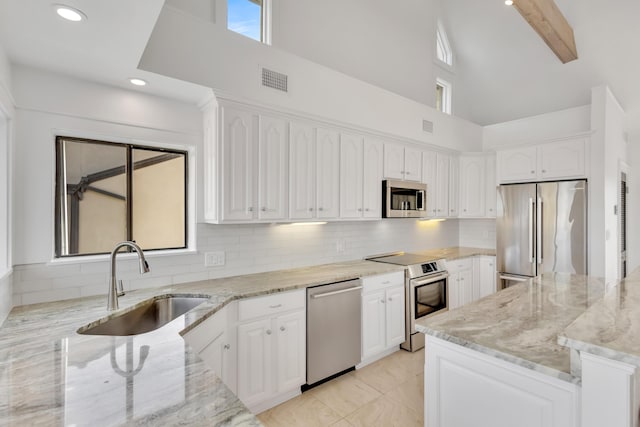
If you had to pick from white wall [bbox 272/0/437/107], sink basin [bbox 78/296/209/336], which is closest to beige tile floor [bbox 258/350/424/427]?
sink basin [bbox 78/296/209/336]

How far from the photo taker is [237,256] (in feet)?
9.48

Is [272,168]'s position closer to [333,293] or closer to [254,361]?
[333,293]

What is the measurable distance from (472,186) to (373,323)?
285 cm

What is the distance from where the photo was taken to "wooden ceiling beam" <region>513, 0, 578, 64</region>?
3.04m

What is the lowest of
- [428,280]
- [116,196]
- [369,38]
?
[428,280]

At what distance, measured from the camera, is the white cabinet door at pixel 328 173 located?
10.2ft

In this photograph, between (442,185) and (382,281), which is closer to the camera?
(382,281)

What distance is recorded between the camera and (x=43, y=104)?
210 centimetres

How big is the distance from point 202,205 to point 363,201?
1679 millimetres

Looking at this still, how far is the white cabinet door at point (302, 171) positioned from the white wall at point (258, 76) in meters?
0.21

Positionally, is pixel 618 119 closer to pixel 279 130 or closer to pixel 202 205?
pixel 279 130

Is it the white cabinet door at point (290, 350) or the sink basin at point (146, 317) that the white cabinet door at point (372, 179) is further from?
the sink basin at point (146, 317)

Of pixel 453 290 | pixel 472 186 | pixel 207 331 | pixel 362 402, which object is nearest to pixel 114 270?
pixel 207 331

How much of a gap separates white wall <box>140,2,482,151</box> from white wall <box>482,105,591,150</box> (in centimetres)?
165
